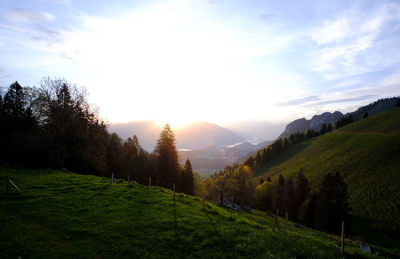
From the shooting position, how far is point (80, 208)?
808 inches

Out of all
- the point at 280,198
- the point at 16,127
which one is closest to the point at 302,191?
the point at 280,198

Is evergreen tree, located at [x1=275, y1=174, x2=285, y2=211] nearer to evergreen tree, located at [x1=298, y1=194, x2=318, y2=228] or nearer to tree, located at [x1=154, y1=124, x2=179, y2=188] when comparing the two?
evergreen tree, located at [x1=298, y1=194, x2=318, y2=228]

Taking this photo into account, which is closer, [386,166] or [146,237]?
[146,237]

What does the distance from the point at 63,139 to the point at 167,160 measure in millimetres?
27439

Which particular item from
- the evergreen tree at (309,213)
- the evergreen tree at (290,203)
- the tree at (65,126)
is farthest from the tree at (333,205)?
the tree at (65,126)

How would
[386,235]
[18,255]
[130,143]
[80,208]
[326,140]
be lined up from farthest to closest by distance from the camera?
[326,140] → [130,143] → [386,235] → [80,208] → [18,255]

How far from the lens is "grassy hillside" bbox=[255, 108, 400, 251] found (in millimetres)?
58812

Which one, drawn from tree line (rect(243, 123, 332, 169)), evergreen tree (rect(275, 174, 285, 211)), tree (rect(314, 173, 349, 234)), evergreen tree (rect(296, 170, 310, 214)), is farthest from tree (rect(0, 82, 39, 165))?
tree line (rect(243, 123, 332, 169))

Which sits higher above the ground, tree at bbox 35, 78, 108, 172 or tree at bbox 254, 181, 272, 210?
tree at bbox 35, 78, 108, 172

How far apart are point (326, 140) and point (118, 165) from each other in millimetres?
139640

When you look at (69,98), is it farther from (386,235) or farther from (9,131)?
(386,235)

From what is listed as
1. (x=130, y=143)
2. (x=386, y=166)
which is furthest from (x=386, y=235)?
(x=130, y=143)

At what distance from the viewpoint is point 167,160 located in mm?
62500

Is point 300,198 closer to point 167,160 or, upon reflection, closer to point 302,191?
point 302,191
